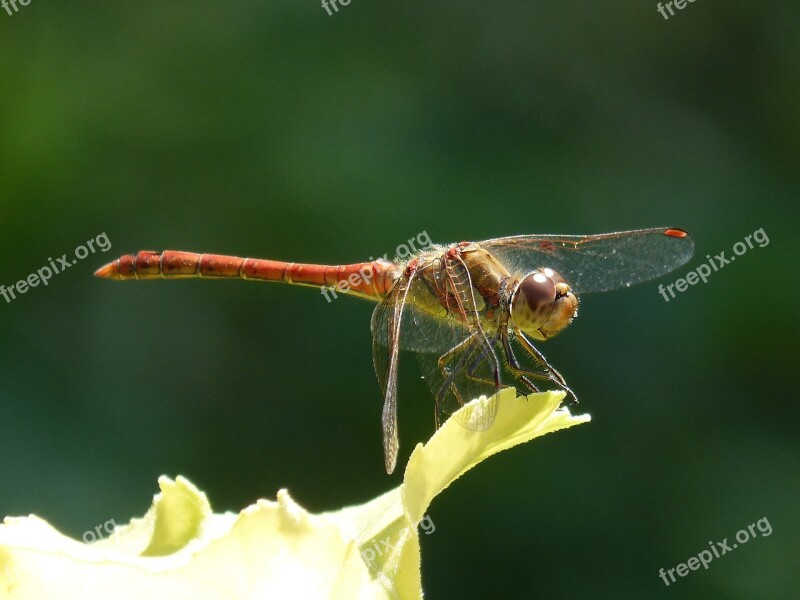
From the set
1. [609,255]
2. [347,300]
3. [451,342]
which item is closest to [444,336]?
[451,342]

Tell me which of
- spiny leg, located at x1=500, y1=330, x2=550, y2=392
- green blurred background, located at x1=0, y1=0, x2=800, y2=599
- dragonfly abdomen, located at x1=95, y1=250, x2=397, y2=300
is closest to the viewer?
spiny leg, located at x1=500, y1=330, x2=550, y2=392

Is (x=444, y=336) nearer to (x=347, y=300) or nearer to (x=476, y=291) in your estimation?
(x=476, y=291)

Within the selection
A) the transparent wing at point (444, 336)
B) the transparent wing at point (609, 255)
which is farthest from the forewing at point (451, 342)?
the transparent wing at point (609, 255)

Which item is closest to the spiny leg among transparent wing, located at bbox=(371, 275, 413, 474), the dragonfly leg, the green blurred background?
the dragonfly leg

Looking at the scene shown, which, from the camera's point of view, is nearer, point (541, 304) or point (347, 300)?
point (541, 304)

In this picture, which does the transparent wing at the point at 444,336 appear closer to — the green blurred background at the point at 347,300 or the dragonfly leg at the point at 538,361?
the dragonfly leg at the point at 538,361

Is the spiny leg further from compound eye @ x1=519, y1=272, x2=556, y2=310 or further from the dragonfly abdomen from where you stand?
the dragonfly abdomen
